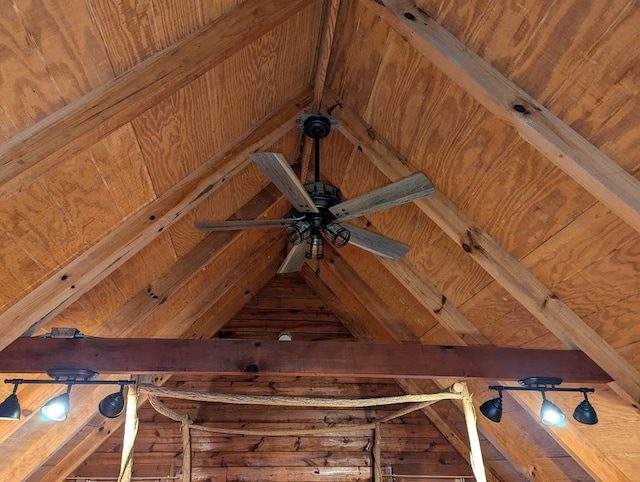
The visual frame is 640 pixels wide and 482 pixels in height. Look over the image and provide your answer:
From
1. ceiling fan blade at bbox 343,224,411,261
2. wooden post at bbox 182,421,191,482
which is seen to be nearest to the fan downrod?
ceiling fan blade at bbox 343,224,411,261

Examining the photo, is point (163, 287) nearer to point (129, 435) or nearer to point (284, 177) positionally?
point (129, 435)

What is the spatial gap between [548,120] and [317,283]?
13.5 ft

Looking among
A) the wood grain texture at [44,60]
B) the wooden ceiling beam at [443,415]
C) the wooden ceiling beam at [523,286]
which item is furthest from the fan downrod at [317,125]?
the wooden ceiling beam at [443,415]

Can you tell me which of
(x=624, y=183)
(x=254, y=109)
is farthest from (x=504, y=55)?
(x=254, y=109)

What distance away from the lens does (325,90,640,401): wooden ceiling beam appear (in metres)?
2.22

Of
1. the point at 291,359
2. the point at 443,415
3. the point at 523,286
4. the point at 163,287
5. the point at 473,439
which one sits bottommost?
the point at 473,439

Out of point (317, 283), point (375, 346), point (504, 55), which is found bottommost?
point (375, 346)

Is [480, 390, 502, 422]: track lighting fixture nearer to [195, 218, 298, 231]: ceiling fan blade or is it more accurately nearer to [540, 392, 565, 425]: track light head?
[540, 392, 565, 425]: track light head

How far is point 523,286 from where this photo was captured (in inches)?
90.3

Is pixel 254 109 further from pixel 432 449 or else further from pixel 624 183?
pixel 432 449

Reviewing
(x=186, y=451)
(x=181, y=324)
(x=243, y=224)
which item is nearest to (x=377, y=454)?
(x=186, y=451)

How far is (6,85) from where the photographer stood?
1266 millimetres

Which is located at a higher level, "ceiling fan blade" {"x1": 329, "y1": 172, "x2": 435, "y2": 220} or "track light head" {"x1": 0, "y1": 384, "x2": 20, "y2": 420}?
"ceiling fan blade" {"x1": 329, "y1": 172, "x2": 435, "y2": 220}

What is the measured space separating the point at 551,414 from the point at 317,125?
237cm
